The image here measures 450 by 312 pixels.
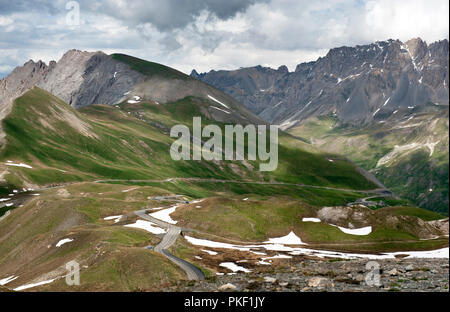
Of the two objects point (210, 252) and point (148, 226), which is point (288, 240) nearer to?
point (210, 252)

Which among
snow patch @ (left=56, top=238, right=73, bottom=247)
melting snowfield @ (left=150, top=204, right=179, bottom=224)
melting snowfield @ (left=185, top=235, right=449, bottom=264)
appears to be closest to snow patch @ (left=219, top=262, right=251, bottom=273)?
melting snowfield @ (left=185, top=235, right=449, bottom=264)

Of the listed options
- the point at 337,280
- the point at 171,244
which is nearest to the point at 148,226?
the point at 171,244

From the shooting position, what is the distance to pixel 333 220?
407 feet

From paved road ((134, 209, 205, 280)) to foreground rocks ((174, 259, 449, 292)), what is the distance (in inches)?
212

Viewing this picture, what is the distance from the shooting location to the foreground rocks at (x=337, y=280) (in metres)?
53.2

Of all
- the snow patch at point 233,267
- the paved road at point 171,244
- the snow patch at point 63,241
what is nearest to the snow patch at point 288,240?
the paved road at point 171,244

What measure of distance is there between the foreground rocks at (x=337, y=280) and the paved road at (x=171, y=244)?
5.38 metres

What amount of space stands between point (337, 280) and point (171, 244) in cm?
4210

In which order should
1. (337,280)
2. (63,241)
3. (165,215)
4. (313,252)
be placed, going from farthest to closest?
(165,215)
(313,252)
(63,241)
(337,280)

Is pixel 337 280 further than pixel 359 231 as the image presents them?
No

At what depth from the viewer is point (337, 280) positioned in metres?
60.8
